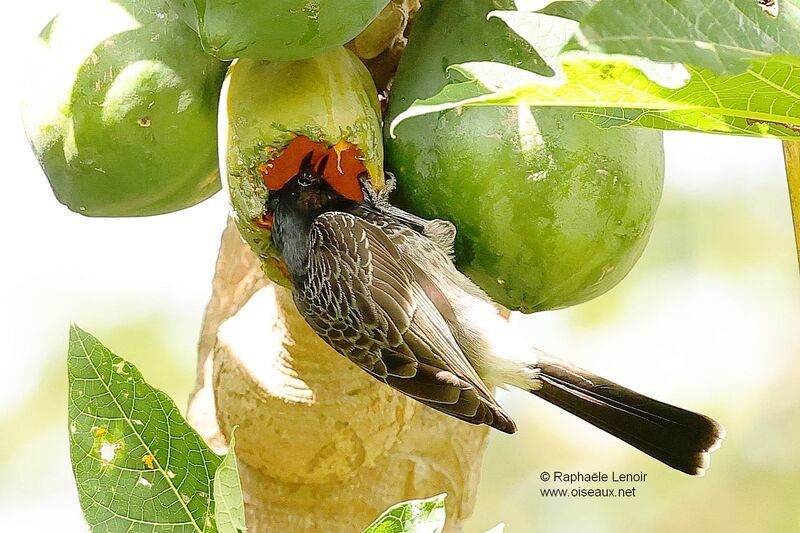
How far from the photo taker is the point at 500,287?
1.03 meters

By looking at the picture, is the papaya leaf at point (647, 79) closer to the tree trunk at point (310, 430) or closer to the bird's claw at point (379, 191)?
the bird's claw at point (379, 191)

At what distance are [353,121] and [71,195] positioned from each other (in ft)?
1.10

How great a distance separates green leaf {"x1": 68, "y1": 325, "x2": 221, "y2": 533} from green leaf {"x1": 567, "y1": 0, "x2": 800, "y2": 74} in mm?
508

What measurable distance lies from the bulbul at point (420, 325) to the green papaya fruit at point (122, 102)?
5.1 inches

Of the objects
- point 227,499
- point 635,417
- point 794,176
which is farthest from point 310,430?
point 794,176

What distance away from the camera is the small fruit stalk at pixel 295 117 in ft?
3.22

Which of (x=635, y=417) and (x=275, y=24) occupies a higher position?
(x=275, y=24)

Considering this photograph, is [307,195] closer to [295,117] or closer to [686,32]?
[295,117]

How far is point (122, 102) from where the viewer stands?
103cm

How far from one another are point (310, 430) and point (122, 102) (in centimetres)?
49

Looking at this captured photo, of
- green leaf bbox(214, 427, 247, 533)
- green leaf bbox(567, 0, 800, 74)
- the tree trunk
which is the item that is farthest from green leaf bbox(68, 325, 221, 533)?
green leaf bbox(567, 0, 800, 74)

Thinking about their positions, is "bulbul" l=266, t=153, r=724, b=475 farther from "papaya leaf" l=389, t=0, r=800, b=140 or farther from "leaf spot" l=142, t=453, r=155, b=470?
"papaya leaf" l=389, t=0, r=800, b=140

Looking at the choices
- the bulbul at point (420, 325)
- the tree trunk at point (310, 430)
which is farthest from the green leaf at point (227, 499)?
the tree trunk at point (310, 430)

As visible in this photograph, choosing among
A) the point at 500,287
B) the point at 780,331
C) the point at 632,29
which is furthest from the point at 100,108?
the point at 780,331
